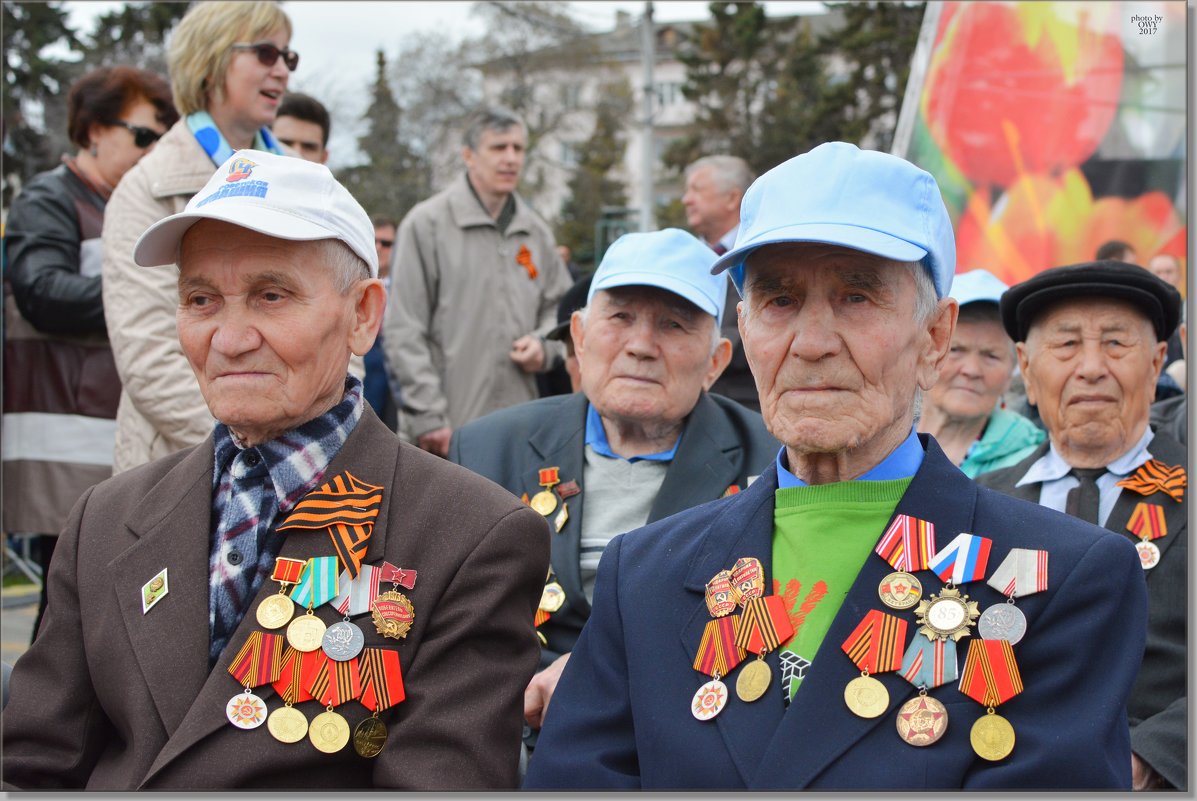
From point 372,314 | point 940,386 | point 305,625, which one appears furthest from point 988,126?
point 305,625

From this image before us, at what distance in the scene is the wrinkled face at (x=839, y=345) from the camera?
228 centimetres

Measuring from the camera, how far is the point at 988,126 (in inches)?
314

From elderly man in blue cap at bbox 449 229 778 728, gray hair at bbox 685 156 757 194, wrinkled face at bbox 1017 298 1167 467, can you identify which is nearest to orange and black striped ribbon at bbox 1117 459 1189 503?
wrinkled face at bbox 1017 298 1167 467

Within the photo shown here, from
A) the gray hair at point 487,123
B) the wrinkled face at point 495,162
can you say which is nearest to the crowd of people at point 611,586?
the wrinkled face at point 495,162

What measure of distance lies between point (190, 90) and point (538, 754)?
2.92 metres

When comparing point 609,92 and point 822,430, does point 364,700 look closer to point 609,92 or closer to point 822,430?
point 822,430

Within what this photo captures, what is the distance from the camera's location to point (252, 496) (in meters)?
2.60

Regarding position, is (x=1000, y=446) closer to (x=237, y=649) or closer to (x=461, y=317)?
(x=461, y=317)

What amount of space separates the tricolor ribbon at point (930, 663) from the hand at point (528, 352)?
3.87 meters

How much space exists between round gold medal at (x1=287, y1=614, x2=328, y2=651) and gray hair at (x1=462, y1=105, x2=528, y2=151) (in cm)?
420

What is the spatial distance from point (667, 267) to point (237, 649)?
1.87 m

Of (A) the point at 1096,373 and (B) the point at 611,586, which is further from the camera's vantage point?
(A) the point at 1096,373

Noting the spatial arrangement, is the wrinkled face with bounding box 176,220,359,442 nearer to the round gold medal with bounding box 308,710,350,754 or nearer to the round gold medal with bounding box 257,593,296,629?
the round gold medal with bounding box 257,593,296,629

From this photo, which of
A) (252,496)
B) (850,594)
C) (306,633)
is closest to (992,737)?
(850,594)
